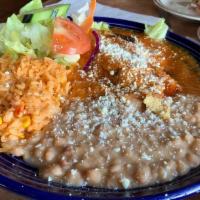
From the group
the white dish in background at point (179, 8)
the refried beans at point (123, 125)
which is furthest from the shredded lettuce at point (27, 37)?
the white dish in background at point (179, 8)

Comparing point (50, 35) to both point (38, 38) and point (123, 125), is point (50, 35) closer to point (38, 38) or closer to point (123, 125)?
point (38, 38)

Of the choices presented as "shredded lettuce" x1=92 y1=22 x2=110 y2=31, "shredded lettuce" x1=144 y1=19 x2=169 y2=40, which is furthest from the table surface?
"shredded lettuce" x1=92 y1=22 x2=110 y2=31

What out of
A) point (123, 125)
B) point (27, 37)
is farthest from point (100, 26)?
point (123, 125)

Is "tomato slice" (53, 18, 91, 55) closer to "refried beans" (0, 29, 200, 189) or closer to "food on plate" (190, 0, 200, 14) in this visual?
"refried beans" (0, 29, 200, 189)

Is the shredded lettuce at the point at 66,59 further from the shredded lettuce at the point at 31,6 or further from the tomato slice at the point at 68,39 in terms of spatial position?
the shredded lettuce at the point at 31,6

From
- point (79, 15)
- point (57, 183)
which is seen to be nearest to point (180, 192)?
point (57, 183)

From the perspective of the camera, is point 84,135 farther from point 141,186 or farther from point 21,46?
point 21,46
